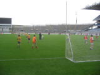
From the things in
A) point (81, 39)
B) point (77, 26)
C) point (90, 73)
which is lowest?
point (90, 73)

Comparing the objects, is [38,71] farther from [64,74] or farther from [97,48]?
[97,48]

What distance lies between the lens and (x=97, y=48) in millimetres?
11547

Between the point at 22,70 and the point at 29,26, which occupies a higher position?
the point at 29,26

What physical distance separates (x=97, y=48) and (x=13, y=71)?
7.63 meters

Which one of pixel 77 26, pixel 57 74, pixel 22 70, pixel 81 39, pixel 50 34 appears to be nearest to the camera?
pixel 57 74

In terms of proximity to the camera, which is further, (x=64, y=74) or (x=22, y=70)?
(x=22, y=70)

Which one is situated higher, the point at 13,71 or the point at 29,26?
the point at 29,26

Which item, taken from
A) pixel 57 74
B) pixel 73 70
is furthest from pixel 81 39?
pixel 57 74

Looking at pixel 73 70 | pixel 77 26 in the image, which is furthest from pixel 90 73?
pixel 77 26

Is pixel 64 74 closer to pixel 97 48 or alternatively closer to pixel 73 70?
pixel 73 70

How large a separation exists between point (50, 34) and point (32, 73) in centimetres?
3633

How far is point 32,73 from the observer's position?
6074 mm

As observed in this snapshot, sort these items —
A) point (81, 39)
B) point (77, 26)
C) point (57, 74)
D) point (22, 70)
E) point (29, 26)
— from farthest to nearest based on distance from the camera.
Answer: point (29, 26) → point (81, 39) → point (77, 26) → point (22, 70) → point (57, 74)

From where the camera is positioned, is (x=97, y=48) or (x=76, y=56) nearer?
(x=76, y=56)
